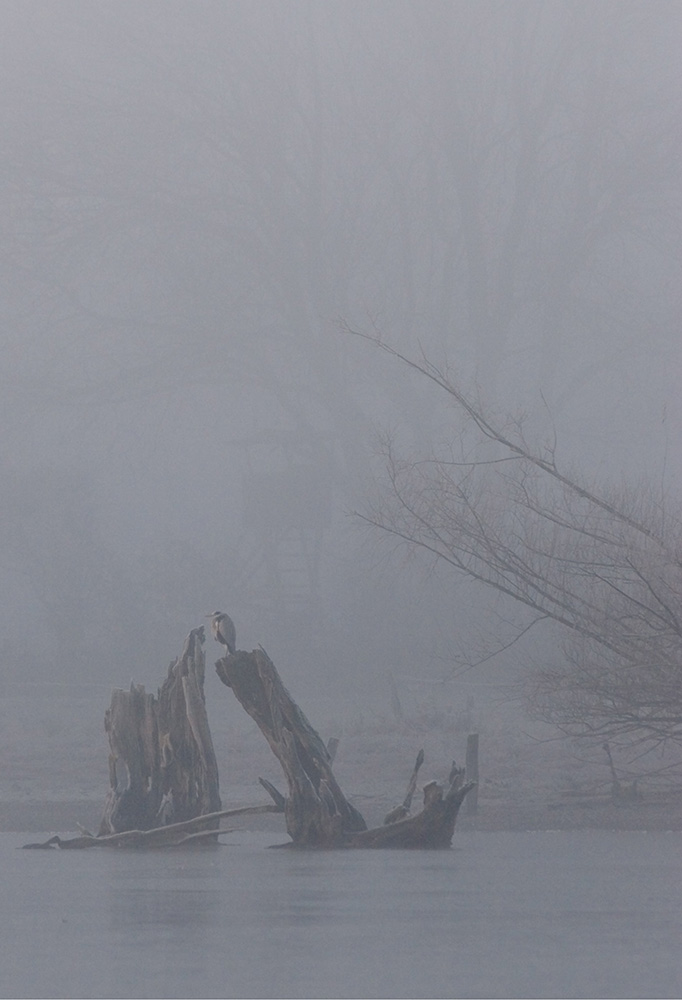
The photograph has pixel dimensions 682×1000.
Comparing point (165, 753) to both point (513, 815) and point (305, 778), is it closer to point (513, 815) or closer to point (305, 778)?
point (305, 778)

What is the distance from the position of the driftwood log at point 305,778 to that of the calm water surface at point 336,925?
27 cm

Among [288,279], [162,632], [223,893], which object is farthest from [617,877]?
[288,279]

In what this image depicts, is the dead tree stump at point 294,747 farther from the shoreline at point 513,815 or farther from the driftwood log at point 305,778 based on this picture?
the shoreline at point 513,815

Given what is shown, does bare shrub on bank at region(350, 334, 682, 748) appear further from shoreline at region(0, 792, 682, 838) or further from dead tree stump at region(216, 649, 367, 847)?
dead tree stump at region(216, 649, 367, 847)

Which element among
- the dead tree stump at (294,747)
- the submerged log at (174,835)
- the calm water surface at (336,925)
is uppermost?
the dead tree stump at (294,747)

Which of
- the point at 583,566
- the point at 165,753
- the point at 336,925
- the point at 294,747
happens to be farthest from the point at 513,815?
the point at 336,925

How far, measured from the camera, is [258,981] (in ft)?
20.8

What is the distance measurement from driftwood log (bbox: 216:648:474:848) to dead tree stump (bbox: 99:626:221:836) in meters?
0.44

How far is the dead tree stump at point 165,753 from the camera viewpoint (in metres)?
11.6

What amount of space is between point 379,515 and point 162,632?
75.9 feet

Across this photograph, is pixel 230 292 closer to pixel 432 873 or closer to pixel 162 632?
pixel 162 632

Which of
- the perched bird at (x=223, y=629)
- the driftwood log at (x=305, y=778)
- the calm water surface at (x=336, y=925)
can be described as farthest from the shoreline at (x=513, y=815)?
the perched bird at (x=223, y=629)

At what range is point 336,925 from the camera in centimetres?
780

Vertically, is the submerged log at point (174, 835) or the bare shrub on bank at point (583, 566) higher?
the bare shrub on bank at point (583, 566)
